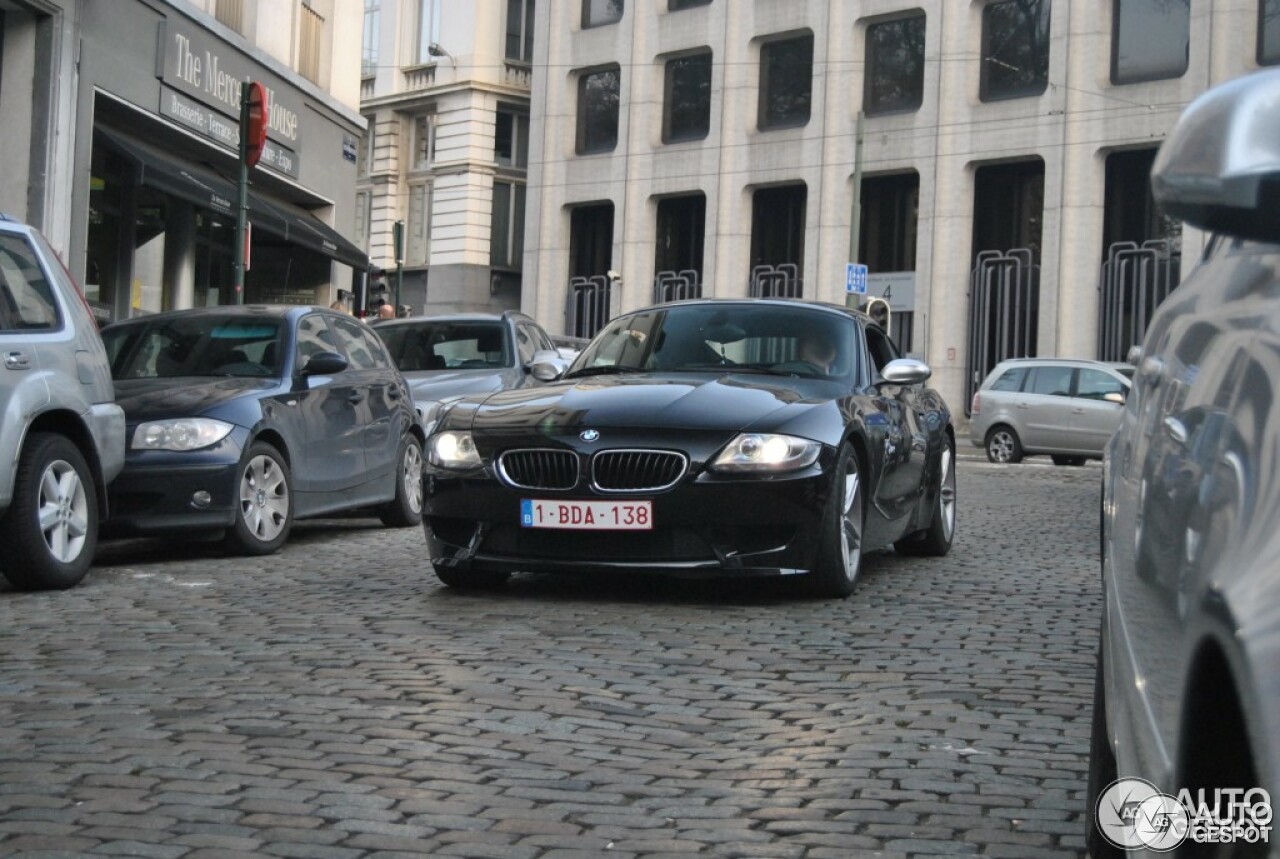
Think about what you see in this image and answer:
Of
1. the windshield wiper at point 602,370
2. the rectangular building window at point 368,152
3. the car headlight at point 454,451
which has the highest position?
the rectangular building window at point 368,152

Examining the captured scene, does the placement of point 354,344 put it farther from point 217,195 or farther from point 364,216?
point 364,216

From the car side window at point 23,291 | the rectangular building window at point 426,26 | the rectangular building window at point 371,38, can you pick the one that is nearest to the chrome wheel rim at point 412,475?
the car side window at point 23,291

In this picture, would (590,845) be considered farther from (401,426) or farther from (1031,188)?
(1031,188)

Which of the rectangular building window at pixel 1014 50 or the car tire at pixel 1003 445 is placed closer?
the car tire at pixel 1003 445

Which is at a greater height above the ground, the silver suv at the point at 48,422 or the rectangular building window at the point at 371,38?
the rectangular building window at the point at 371,38

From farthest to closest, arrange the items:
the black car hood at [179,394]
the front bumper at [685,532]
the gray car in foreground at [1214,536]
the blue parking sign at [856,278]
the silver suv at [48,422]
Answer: the blue parking sign at [856,278] < the black car hood at [179,394] < the silver suv at [48,422] < the front bumper at [685,532] < the gray car in foreground at [1214,536]

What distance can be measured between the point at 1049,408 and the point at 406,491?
16289mm

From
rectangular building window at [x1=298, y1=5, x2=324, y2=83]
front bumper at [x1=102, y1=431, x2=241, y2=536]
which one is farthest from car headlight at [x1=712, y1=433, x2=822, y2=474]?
rectangular building window at [x1=298, y1=5, x2=324, y2=83]

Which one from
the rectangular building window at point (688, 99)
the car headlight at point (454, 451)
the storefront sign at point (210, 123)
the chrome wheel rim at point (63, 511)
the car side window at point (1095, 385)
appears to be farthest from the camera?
the rectangular building window at point (688, 99)

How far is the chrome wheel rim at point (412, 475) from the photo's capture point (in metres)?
12.6

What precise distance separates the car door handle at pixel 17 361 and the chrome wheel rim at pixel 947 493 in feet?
16.5

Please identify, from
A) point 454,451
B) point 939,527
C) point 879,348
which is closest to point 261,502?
point 454,451

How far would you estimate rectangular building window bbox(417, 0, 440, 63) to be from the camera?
178 feet

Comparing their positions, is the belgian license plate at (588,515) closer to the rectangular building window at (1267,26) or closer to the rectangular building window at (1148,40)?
the rectangular building window at (1267,26)
